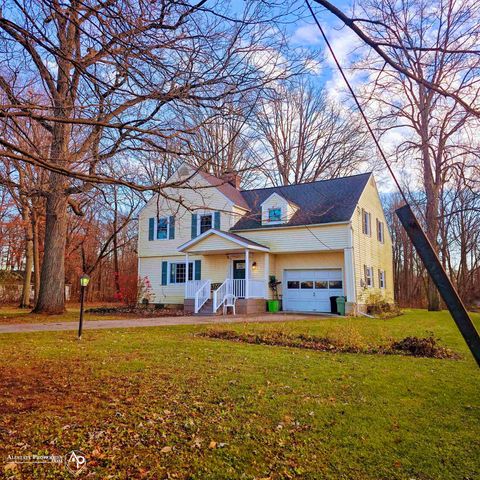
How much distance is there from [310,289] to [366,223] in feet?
15.2

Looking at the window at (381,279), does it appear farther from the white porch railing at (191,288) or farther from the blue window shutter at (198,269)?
the white porch railing at (191,288)

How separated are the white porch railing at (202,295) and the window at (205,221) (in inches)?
135

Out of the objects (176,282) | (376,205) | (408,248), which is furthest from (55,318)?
(408,248)

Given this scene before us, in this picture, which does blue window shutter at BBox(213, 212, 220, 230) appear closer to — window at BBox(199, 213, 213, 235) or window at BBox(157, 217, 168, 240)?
window at BBox(199, 213, 213, 235)

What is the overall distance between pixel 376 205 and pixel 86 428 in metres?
21.2

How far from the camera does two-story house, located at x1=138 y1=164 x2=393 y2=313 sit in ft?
57.2

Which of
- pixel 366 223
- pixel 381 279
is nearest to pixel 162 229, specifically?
pixel 366 223

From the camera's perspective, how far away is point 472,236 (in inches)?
1157

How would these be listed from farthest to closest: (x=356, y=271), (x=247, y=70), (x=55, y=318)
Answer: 1. (x=356, y=271)
2. (x=55, y=318)
3. (x=247, y=70)

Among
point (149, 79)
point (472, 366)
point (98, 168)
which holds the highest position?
point (149, 79)

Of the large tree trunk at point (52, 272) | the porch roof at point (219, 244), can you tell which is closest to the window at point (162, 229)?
the porch roof at point (219, 244)

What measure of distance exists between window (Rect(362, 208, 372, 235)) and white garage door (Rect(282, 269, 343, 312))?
292cm

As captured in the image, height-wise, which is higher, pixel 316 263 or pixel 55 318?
pixel 316 263

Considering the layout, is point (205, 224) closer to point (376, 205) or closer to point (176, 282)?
point (176, 282)
